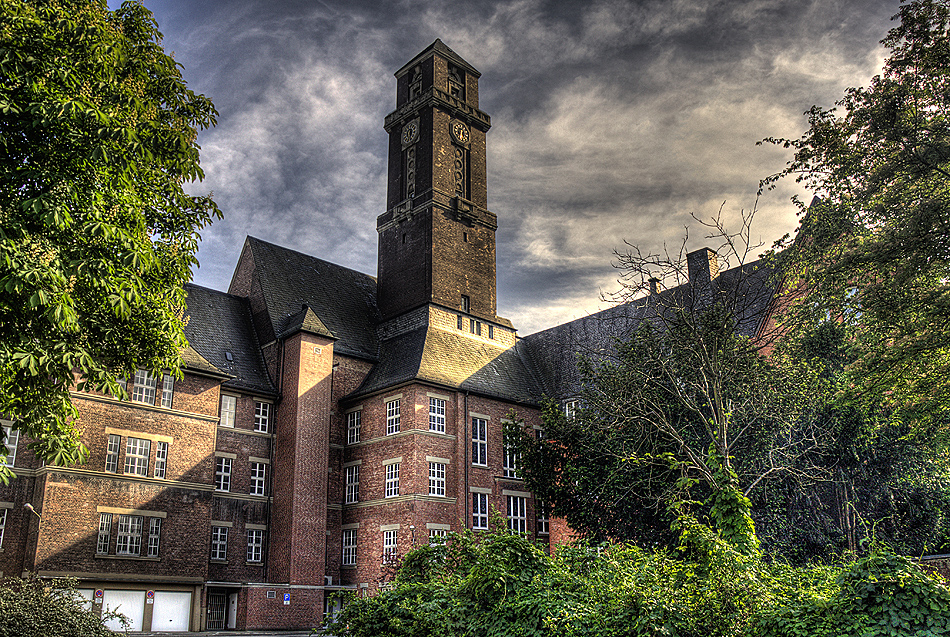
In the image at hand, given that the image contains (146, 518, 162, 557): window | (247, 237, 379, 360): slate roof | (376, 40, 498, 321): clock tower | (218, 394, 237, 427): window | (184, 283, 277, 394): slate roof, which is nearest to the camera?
(146, 518, 162, 557): window

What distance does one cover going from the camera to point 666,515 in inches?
1020

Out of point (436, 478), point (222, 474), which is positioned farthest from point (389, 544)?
point (222, 474)

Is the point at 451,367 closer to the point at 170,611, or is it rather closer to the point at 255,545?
the point at 255,545

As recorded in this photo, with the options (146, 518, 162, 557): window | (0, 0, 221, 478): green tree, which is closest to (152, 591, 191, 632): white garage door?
(146, 518, 162, 557): window

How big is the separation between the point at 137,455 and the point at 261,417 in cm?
723

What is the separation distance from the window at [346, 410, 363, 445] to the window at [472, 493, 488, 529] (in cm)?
698

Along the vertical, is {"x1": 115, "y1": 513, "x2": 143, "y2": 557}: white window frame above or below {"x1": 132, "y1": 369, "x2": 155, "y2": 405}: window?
below

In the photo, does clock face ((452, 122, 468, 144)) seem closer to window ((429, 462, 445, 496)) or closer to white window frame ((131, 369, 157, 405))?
window ((429, 462, 445, 496))

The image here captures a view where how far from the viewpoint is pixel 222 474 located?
3544 cm

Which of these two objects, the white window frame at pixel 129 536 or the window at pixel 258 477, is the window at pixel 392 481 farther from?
the white window frame at pixel 129 536

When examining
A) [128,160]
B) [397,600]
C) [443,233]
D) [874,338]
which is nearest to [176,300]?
[128,160]

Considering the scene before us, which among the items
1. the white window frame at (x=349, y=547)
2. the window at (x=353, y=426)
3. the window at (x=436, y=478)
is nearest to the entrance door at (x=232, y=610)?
the white window frame at (x=349, y=547)

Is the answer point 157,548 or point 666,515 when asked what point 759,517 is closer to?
point 666,515

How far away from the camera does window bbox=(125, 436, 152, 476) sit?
101 ft
